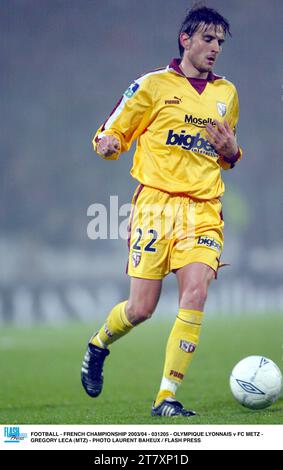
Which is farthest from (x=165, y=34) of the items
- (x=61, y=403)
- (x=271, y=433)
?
(x=271, y=433)

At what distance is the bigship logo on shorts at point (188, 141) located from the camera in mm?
4887

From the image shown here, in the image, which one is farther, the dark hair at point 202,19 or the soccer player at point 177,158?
the dark hair at point 202,19

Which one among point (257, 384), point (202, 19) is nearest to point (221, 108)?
point (202, 19)

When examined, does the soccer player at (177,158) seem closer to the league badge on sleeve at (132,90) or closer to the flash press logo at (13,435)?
the league badge on sleeve at (132,90)

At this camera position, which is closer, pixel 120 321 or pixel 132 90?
pixel 132 90

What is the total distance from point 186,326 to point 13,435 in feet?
3.35

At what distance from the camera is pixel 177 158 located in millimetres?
4875

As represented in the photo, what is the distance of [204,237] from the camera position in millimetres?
4801

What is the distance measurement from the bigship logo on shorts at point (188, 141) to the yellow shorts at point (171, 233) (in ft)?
0.86

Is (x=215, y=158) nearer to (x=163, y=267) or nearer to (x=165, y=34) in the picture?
(x=163, y=267)

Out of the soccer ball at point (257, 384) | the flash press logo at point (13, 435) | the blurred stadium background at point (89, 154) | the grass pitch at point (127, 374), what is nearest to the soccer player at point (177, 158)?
the soccer ball at point (257, 384)

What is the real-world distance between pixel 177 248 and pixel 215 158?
0.56 metres

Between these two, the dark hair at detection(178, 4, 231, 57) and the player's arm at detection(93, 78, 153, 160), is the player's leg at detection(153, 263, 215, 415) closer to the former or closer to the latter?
the player's arm at detection(93, 78, 153, 160)

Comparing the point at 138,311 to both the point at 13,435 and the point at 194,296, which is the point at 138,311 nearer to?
the point at 194,296
